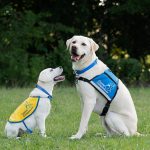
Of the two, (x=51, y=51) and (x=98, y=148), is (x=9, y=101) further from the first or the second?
(x=51, y=51)

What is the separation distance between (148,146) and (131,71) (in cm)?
1538

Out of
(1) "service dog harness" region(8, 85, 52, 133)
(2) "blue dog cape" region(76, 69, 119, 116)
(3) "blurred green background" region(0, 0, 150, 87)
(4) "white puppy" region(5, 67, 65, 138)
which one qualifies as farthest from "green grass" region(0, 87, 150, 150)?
(3) "blurred green background" region(0, 0, 150, 87)

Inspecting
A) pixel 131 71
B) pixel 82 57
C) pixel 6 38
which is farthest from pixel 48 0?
pixel 82 57

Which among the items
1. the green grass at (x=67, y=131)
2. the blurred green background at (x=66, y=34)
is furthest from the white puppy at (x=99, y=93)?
the blurred green background at (x=66, y=34)

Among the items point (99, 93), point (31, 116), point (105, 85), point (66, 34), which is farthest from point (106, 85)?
point (66, 34)

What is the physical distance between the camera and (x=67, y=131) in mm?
9445

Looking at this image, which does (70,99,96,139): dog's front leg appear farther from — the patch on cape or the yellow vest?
the yellow vest

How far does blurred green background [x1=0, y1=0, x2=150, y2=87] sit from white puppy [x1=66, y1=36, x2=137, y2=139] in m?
12.6

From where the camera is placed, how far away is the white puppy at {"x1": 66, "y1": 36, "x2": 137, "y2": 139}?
8508 mm

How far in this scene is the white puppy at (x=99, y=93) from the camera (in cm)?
851

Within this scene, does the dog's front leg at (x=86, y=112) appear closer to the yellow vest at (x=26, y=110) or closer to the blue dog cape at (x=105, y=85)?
the blue dog cape at (x=105, y=85)

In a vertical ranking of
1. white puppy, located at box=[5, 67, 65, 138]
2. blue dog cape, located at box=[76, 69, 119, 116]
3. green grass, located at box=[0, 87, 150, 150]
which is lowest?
green grass, located at box=[0, 87, 150, 150]

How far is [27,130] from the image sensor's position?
8359 millimetres

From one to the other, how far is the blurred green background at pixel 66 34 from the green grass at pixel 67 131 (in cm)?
707
